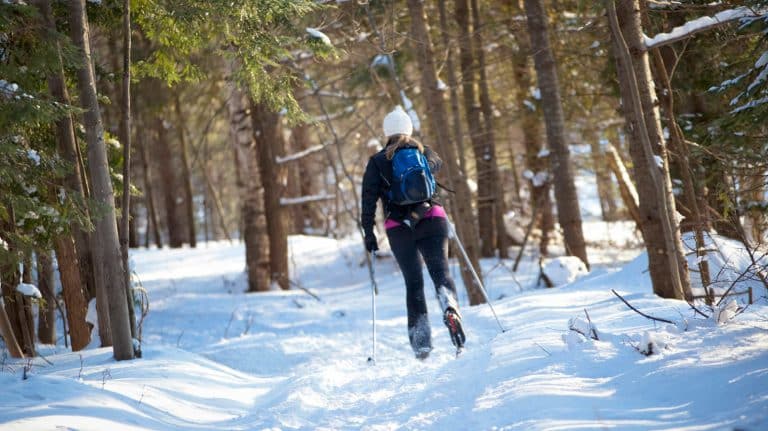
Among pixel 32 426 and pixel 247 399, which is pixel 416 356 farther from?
pixel 32 426

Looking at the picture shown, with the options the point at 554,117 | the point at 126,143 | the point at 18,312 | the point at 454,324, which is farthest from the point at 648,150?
the point at 18,312

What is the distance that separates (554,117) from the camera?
9.58 metres

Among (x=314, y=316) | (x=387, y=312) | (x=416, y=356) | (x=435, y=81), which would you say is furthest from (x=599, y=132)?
(x=416, y=356)

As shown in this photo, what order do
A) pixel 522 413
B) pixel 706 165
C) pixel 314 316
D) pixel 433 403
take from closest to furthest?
pixel 522 413, pixel 433 403, pixel 706 165, pixel 314 316

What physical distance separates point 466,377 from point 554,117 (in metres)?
5.98

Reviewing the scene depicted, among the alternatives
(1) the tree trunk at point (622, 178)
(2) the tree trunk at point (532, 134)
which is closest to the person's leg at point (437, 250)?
(1) the tree trunk at point (622, 178)

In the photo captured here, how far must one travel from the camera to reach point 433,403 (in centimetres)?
416

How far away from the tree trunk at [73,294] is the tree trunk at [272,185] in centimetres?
561

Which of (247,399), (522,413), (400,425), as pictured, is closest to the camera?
(522,413)

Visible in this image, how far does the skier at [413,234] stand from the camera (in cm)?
573

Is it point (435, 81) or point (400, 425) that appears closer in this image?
point (400, 425)

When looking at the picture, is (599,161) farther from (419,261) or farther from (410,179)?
(410,179)

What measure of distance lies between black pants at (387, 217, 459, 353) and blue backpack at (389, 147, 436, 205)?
10.5 inches

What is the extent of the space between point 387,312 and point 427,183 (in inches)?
188
